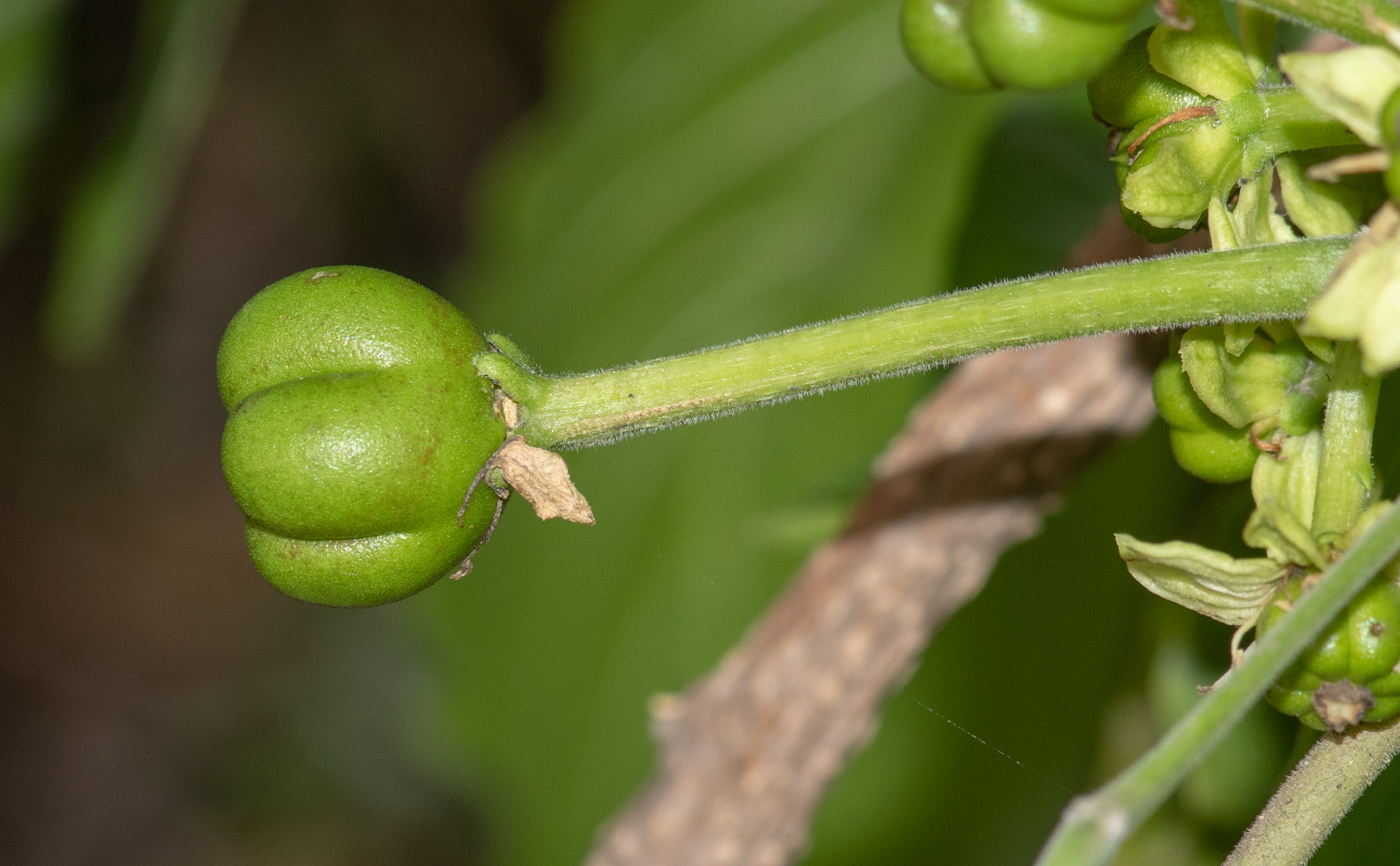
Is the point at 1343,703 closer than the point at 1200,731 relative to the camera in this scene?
→ No

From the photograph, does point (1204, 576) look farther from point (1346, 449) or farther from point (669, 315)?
point (669, 315)

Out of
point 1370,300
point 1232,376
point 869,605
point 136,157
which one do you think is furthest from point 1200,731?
point 136,157

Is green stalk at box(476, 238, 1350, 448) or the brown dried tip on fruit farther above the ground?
green stalk at box(476, 238, 1350, 448)

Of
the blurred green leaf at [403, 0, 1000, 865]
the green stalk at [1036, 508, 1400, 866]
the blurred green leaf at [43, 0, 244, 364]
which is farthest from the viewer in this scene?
the blurred green leaf at [403, 0, 1000, 865]

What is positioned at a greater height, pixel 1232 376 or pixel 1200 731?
pixel 1232 376

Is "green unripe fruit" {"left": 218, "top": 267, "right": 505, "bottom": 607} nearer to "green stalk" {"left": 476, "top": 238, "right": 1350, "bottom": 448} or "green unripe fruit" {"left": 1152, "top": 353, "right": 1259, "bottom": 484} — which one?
"green stalk" {"left": 476, "top": 238, "right": 1350, "bottom": 448}

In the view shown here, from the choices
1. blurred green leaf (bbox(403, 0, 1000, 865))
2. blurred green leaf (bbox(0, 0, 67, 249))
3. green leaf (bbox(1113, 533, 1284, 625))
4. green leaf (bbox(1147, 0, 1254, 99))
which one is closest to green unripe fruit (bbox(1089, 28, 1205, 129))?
green leaf (bbox(1147, 0, 1254, 99))

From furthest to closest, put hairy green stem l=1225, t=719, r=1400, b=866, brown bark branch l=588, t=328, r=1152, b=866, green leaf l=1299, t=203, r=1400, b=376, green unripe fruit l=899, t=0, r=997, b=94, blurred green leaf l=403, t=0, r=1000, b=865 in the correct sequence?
1. blurred green leaf l=403, t=0, r=1000, b=865
2. brown bark branch l=588, t=328, r=1152, b=866
3. green unripe fruit l=899, t=0, r=997, b=94
4. hairy green stem l=1225, t=719, r=1400, b=866
5. green leaf l=1299, t=203, r=1400, b=376
